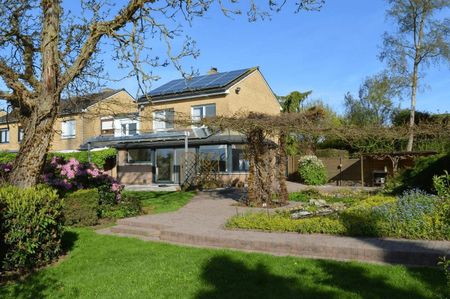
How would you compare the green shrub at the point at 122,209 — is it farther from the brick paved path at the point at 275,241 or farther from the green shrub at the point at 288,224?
the green shrub at the point at 288,224

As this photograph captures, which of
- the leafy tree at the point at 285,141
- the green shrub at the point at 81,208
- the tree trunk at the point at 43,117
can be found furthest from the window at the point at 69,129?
the tree trunk at the point at 43,117

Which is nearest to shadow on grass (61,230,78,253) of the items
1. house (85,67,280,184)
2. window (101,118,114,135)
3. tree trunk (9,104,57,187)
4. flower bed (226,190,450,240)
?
tree trunk (9,104,57,187)

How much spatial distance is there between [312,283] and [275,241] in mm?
2167

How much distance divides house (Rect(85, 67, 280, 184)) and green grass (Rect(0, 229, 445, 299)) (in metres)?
17.2

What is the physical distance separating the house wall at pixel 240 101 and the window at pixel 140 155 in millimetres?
1981

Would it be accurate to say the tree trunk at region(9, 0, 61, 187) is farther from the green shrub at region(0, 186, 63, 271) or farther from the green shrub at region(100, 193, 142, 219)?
the green shrub at region(100, 193, 142, 219)

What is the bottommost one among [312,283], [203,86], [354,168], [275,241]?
[312,283]

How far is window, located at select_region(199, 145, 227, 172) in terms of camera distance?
2612 cm

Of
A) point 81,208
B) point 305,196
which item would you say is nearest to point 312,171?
point 305,196

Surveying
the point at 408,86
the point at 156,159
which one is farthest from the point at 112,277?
the point at 408,86

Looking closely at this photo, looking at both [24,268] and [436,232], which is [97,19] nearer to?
[24,268]

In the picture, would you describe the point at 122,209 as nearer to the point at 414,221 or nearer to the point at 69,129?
the point at 414,221

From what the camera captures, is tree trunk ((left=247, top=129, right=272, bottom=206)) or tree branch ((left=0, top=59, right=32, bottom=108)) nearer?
tree branch ((left=0, top=59, right=32, bottom=108))

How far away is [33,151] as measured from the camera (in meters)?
8.84
